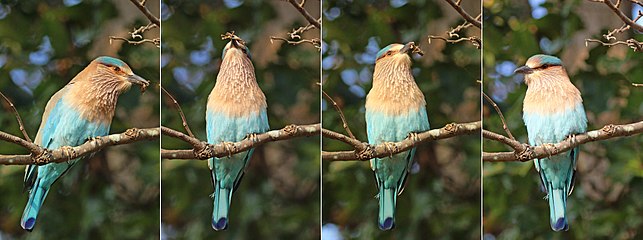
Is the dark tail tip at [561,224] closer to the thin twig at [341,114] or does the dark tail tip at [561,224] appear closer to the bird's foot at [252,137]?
the thin twig at [341,114]

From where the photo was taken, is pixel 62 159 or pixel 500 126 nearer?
pixel 62 159

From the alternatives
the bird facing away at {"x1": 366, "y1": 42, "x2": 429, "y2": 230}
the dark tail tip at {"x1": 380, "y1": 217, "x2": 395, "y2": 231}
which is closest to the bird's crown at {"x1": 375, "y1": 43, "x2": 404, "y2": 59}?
the bird facing away at {"x1": 366, "y1": 42, "x2": 429, "y2": 230}

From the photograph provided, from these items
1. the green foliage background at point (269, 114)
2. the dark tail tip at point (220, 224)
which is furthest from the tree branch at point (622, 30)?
the dark tail tip at point (220, 224)

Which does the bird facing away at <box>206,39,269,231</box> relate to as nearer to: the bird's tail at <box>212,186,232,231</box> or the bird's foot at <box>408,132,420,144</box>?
the bird's tail at <box>212,186,232,231</box>

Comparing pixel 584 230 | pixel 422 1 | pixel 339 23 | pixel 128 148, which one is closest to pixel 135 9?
pixel 128 148

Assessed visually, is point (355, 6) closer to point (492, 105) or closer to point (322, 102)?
point (322, 102)

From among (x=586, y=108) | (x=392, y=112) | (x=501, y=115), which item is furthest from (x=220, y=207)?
(x=586, y=108)
